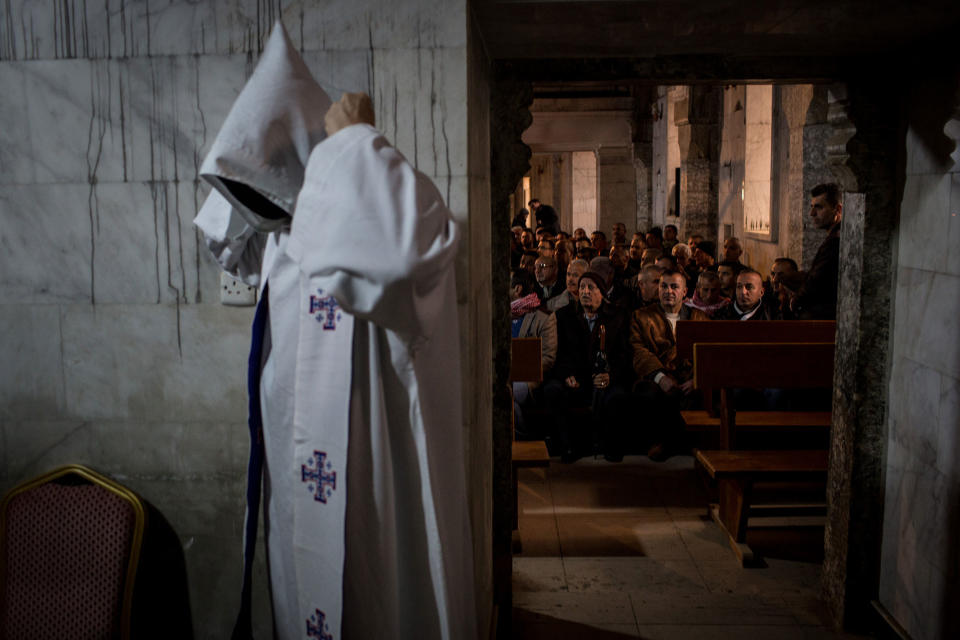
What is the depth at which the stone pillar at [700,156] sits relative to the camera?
12.9 meters

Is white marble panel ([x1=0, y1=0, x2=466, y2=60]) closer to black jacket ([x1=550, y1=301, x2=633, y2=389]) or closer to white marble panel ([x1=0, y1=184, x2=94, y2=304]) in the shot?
white marble panel ([x1=0, y1=184, x2=94, y2=304])

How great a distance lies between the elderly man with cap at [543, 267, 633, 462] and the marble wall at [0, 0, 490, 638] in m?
3.12

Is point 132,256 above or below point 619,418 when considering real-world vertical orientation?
above

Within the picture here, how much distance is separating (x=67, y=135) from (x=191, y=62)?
0.42 m

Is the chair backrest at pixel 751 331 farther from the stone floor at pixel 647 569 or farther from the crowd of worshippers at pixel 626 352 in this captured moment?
the stone floor at pixel 647 569

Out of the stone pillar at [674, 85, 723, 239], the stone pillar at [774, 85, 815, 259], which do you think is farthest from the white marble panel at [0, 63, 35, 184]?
the stone pillar at [674, 85, 723, 239]

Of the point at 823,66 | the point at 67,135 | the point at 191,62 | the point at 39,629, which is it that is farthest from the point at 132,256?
the point at 823,66

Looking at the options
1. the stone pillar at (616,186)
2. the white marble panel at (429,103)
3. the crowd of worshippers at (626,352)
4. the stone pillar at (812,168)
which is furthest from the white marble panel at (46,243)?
the stone pillar at (616,186)

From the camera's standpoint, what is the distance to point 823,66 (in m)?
3.17

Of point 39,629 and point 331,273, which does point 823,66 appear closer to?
point 331,273

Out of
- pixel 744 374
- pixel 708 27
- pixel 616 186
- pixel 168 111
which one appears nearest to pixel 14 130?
pixel 168 111

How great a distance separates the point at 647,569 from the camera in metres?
4.16

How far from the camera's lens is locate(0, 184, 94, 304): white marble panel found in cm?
243

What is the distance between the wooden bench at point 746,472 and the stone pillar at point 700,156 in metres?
9.07
